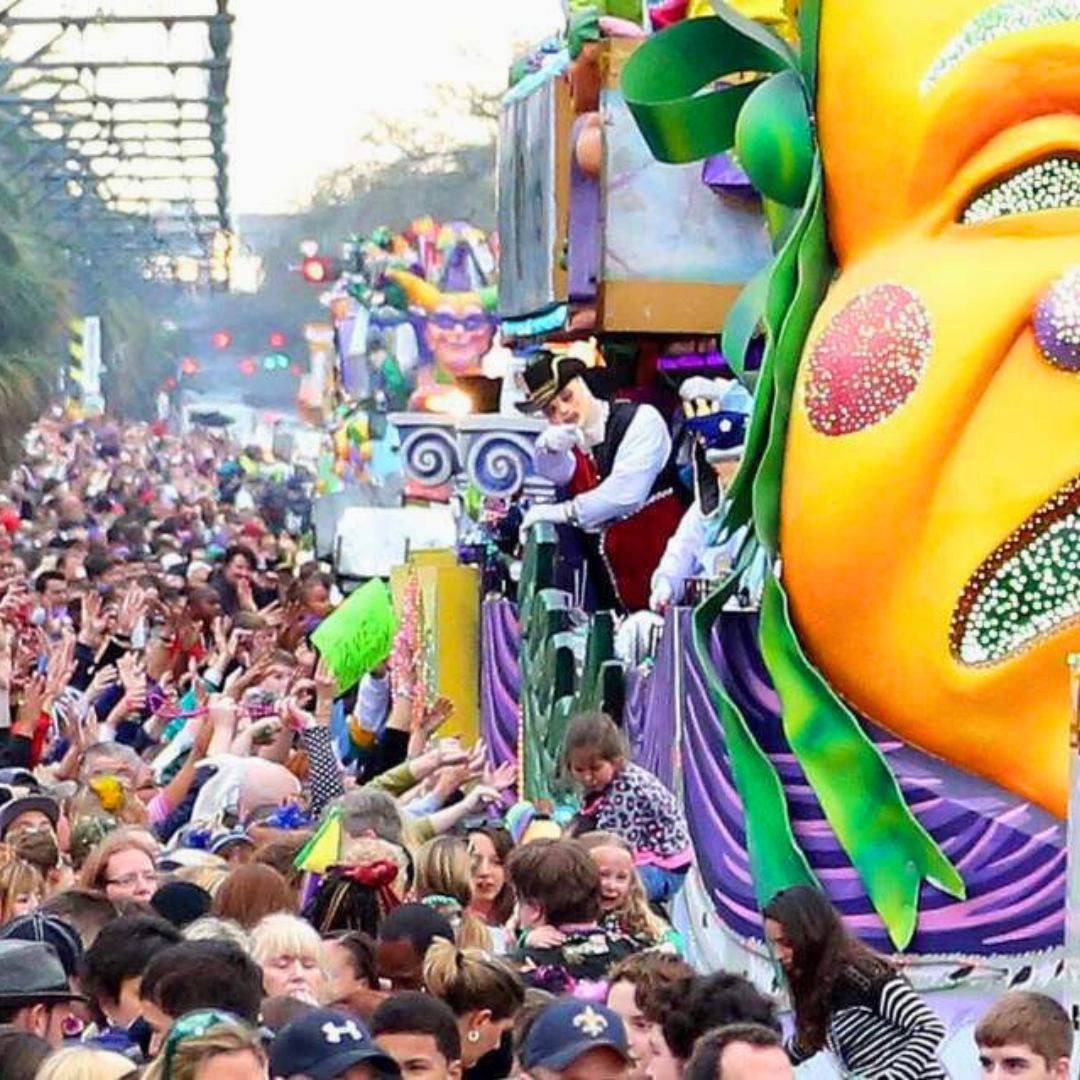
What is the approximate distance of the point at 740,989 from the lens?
27.5ft

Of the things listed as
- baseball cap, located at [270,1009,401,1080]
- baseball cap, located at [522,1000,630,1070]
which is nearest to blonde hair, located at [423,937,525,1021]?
baseball cap, located at [522,1000,630,1070]

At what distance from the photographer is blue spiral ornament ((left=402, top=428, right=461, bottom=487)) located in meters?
21.8

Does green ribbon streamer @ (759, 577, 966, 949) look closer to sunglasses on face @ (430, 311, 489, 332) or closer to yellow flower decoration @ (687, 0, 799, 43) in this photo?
yellow flower decoration @ (687, 0, 799, 43)

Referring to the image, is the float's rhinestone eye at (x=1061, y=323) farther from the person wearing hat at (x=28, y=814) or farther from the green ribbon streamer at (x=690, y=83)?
the person wearing hat at (x=28, y=814)

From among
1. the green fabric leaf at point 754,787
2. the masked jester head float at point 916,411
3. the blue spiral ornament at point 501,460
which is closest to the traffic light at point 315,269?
the blue spiral ornament at point 501,460

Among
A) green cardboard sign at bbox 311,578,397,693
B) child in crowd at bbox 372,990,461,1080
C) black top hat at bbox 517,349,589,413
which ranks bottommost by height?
green cardboard sign at bbox 311,578,397,693

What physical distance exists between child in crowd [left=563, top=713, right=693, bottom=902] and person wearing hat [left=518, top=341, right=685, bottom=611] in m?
3.62

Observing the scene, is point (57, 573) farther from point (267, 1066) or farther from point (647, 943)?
point (267, 1066)

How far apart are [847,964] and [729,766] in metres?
2.51

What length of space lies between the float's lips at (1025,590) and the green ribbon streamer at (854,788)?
1.59 feet

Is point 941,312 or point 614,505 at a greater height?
point 941,312

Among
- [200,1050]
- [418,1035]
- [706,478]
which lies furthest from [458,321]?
[200,1050]

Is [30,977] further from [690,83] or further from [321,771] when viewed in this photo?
[321,771]

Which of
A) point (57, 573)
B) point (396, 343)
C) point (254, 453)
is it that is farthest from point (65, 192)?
point (57, 573)
